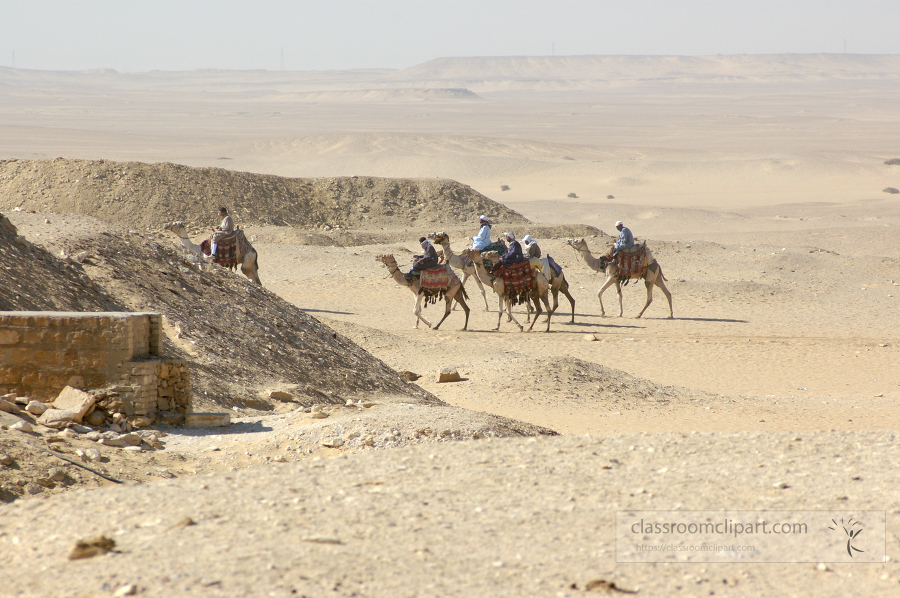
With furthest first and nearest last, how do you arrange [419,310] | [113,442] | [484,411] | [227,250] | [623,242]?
[623,242] < [227,250] < [419,310] < [484,411] < [113,442]

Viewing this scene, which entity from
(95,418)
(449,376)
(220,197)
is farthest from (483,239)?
(220,197)

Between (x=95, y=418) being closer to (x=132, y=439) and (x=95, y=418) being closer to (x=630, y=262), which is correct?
(x=132, y=439)

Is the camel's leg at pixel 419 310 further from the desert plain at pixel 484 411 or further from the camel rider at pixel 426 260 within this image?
the camel rider at pixel 426 260

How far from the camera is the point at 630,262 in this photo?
1847 cm

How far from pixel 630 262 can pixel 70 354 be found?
42.2ft

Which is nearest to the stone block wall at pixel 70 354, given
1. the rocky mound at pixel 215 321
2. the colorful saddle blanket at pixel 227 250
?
the rocky mound at pixel 215 321

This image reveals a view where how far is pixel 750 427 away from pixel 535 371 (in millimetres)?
3046

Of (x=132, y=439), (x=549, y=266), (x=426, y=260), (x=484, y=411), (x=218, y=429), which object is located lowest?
(x=484, y=411)

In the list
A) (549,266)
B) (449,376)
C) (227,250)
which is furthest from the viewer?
(227,250)

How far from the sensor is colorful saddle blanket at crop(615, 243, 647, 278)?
60.5ft

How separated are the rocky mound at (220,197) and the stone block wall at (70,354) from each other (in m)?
20.2

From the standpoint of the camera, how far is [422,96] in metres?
166

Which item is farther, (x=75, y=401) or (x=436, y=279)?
(x=436, y=279)

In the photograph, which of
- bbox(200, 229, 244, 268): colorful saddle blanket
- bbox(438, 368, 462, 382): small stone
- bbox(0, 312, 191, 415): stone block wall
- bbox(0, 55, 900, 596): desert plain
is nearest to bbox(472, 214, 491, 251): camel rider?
bbox(0, 55, 900, 596): desert plain
